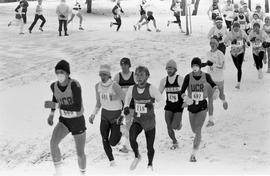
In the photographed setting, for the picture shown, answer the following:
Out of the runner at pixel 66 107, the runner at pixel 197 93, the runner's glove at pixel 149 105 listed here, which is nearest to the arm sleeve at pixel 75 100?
the runner at pixel 66 107

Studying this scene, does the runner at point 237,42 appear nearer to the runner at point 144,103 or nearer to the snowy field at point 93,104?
the snowy field at point 93,104

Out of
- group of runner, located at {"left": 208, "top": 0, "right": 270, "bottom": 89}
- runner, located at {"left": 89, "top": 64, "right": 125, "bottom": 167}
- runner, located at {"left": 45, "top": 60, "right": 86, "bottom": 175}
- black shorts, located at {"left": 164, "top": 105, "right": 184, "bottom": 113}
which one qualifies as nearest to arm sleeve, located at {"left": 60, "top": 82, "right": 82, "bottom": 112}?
runner, located at {"left": 45, "top": 60, "right": 86, "bottom": 175}

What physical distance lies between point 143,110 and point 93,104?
5.95m

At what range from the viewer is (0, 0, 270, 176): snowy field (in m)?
9.23

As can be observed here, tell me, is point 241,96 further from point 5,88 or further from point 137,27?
point 137,27

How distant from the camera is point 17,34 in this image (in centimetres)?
2522

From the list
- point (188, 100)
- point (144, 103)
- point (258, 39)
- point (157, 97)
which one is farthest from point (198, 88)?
point (258, 39)

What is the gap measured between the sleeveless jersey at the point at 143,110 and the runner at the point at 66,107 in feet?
2.95

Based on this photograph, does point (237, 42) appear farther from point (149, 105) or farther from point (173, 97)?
point (149, 105)

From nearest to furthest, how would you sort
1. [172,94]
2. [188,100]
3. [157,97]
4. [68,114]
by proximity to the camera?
1. [68,114]
2. [157,97]
3. [188,100]
4. [172,94]

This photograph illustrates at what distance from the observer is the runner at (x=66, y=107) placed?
298 inches

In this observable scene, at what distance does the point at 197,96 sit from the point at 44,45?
14.7 meters

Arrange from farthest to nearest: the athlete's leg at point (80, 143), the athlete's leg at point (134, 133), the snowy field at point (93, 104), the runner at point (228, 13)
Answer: the runner at point (228, 13) → the snowy field at point (93, 104) → the athlete's leg at point (134, 133) → the athlete's leg at point (80, 143)

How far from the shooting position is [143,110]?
802 cm
